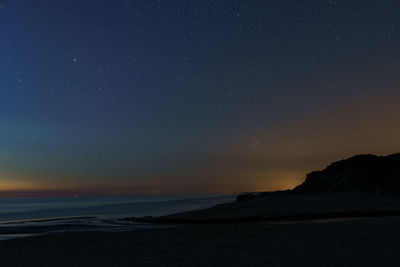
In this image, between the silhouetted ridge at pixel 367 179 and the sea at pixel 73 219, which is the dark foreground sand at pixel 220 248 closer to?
the sea at pixel 73 219

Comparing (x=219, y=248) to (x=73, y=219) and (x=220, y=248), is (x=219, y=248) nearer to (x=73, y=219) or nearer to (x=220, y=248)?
(x=220, y=248)

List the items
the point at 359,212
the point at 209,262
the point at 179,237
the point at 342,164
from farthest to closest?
the point at 342,164
the point at 359,212
the point at 179,237
the point at 209,262

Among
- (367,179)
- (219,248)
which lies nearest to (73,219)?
(219,248)

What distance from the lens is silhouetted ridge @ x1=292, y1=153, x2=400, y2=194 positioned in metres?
69.6

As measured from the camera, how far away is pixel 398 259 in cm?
1187

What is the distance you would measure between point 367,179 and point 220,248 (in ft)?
239

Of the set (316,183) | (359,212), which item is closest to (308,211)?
(359,212)

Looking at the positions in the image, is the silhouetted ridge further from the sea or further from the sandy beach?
the sandy beach

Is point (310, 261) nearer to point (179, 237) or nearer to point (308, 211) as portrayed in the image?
point (179, 237)

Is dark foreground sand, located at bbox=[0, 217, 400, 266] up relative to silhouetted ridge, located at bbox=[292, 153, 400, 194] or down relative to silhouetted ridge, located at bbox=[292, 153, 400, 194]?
down

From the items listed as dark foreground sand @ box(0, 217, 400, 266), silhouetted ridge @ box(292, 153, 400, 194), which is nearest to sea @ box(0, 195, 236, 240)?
dark foreground sand @ box(0, 217, 400, 266)

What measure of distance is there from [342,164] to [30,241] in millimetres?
106802

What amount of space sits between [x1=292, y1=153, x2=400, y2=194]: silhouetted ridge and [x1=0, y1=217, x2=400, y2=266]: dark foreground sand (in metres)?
48.4

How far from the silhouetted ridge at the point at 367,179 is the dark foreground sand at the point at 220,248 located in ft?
159
